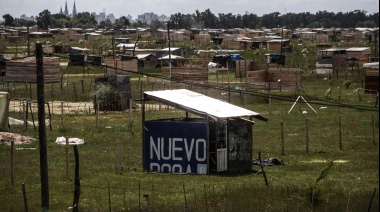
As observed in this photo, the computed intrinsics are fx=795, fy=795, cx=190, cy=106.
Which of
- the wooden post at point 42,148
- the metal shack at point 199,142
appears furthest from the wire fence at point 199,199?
the metal shack at point 199,142

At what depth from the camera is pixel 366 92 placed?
143 ft

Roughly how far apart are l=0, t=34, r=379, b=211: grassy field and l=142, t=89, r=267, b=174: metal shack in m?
0.49

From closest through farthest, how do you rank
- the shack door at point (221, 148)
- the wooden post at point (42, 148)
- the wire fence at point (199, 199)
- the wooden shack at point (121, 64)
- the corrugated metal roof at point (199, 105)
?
the wooden post at point (42, 148), the wire fence at point (199, 199), the corrugated metal roof at point (199, 105), the shack door at point (221, 148), the wooden shack at point (121, 64)

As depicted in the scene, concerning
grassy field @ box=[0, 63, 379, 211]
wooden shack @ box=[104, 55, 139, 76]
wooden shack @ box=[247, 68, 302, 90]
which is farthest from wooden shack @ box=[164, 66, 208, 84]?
grassy field @ box=[0, 63, 379, 211]

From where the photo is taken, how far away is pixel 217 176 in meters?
21.0

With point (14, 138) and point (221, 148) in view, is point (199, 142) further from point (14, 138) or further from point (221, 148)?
point (14, 138)

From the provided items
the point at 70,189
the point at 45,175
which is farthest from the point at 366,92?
the point at 45,175

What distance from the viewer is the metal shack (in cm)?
2147

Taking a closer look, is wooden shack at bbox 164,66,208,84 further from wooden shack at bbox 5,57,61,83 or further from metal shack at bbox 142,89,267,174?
metal shack at bbox 142,89,267,174

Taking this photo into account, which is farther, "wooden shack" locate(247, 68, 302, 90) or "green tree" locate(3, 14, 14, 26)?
"green tree" locate(3, 14, 14, 26)

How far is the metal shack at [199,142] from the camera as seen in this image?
21.5 metres

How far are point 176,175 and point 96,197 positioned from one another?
395 cm

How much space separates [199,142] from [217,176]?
3.66ft

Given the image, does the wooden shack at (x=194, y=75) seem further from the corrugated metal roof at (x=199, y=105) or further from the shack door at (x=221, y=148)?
the shack door at (x=221, y=148)
